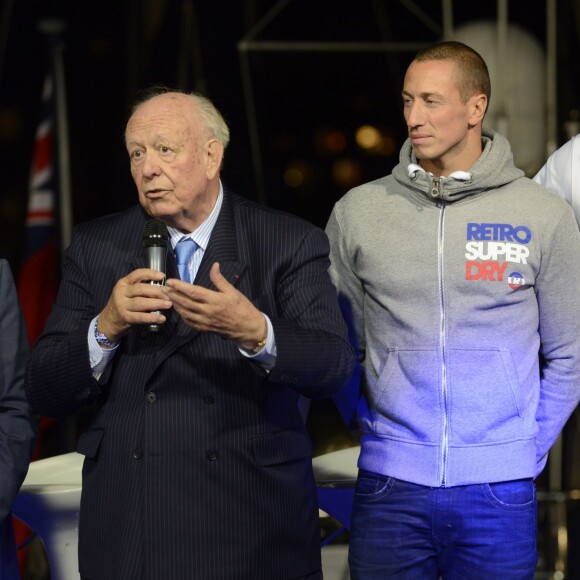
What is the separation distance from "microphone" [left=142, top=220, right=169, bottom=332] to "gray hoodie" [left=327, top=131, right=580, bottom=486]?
63 centimetres

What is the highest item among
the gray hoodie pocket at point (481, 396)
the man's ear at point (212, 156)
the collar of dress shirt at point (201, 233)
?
the man's ear at point (212, 156)

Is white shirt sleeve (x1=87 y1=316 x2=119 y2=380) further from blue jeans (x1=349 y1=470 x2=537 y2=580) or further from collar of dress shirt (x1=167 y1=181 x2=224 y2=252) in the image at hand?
blue jeans (x1=349 y1=470 x2=537 y2=580)

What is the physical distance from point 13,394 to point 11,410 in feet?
0.12

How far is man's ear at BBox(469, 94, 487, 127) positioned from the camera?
2826 mm

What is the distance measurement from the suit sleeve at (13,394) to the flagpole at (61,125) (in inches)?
74.7

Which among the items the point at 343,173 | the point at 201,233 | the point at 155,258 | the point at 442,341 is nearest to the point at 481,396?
the point at 442,341

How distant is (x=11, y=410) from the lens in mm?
2645

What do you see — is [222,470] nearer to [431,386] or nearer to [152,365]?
[152,365]

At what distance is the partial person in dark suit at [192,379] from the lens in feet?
7.73

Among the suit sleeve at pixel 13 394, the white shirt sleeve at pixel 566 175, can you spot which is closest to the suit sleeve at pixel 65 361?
the suit sleeve at pixel 13 394

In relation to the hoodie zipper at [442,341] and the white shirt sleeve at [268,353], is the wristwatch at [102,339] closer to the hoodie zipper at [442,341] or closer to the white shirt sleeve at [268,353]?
the white shirt sleeve at [268,353]

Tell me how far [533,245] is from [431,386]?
41cm

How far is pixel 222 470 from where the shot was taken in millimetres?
2396

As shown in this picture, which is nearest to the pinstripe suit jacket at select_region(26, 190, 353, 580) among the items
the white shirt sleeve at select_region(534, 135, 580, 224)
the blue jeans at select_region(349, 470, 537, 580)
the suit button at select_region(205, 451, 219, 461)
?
the suit button at select_region(205, 451, 219, 461)
